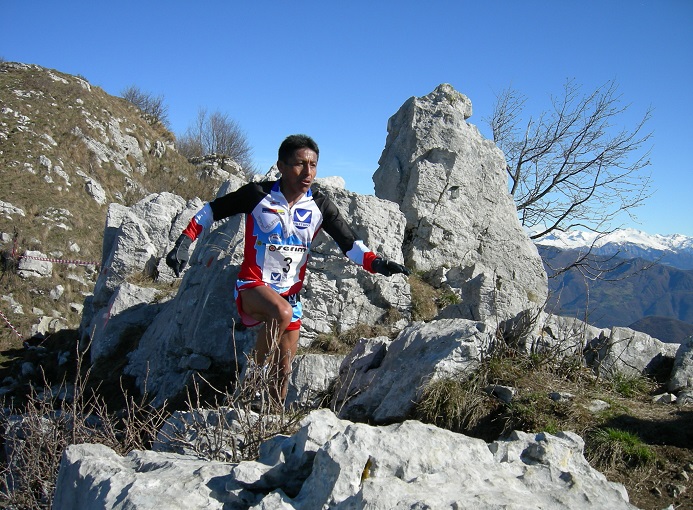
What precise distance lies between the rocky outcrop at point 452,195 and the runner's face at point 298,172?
12.3 feet

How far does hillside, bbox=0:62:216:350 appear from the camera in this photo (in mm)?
18914

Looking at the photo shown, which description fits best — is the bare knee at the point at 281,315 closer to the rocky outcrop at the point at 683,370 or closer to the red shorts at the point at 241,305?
the red shorts at the point at 241,305

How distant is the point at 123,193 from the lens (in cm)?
2672

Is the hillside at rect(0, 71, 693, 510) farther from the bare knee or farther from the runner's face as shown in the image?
the runner's face

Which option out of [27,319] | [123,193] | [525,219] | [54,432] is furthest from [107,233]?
[123,193]

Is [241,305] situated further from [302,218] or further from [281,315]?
[302,218]

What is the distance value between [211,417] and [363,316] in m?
3.25

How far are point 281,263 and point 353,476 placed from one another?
291 cm

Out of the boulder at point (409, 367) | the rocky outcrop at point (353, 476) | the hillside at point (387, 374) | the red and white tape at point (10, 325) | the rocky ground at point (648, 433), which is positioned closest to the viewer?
the rocky outcrop at point (353, 476)

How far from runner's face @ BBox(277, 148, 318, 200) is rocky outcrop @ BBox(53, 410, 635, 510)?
8.72ft

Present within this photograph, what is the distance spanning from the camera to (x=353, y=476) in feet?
7.20

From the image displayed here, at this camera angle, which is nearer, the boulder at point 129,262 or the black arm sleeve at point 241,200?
the black arm sleeve at point 241,200

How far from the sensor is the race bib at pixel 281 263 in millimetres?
4855

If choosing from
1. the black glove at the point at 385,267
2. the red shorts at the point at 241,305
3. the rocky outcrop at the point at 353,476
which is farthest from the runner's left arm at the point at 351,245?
the rocky outcrop at the point at 353,476
